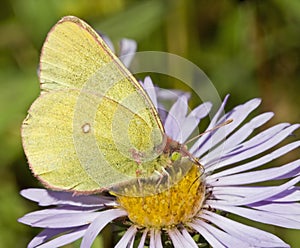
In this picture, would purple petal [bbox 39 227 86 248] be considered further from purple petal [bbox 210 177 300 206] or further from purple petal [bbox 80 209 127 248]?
purple petal [bbox 210 177 300 206]

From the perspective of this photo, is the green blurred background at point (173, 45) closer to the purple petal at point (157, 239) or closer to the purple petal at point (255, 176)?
the purple petal at point (255, 176)

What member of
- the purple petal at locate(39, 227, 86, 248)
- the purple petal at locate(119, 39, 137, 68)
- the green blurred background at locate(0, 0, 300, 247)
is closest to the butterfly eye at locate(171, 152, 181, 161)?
the purple petal at locate(39, 227, 86, 248)

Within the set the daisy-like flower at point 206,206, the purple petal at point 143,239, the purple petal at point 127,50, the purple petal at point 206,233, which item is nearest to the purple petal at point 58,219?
the daisy-like flower at point 206,206

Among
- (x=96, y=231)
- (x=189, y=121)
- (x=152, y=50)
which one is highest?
(x=152, y=50)

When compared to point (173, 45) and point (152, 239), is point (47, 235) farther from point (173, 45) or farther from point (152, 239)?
point (173, 45)

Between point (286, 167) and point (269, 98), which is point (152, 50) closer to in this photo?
point (269, 98)

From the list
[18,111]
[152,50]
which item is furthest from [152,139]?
[152,50]

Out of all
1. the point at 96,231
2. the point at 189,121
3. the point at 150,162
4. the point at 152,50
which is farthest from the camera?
the point at 152,50
